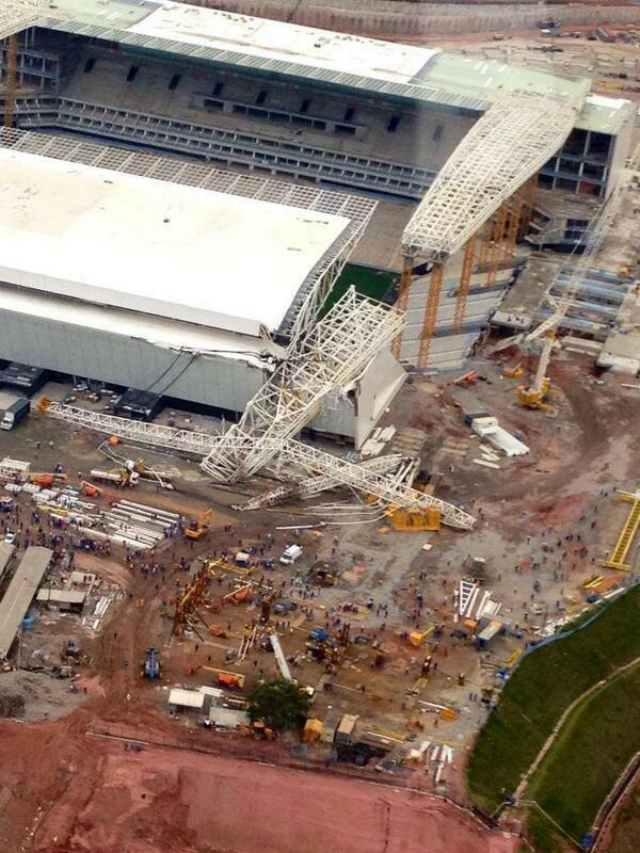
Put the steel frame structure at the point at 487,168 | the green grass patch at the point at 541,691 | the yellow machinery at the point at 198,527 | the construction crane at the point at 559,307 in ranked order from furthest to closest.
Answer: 1. the construction crane at the point at 559,307
2. the steel frame structure at the point at 487,168
3. the yellow machinery at the point at 198,527
4. the green grass patch at the point at 541,691

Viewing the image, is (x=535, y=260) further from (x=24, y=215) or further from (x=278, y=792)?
(x=278, y=792)

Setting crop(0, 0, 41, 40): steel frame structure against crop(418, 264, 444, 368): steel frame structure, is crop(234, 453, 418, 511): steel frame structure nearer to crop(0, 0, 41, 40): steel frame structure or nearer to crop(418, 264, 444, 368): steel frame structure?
crop(418, 264, 444, 368): steel frame structure

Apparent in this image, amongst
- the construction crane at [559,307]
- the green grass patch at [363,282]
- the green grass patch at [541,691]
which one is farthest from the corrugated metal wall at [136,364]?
the green grass patch at [363,282]

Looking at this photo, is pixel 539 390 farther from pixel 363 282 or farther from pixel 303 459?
pixel 363 282

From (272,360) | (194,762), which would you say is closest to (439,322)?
(272,360)

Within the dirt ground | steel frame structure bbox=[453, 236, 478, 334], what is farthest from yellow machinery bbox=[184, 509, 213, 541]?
steel frame structure bbox=[453, 236, 478, 334]

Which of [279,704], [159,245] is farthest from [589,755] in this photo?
[159,245]

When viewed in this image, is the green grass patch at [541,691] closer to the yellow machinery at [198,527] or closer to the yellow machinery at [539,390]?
the yellow machinery at [198,527]
